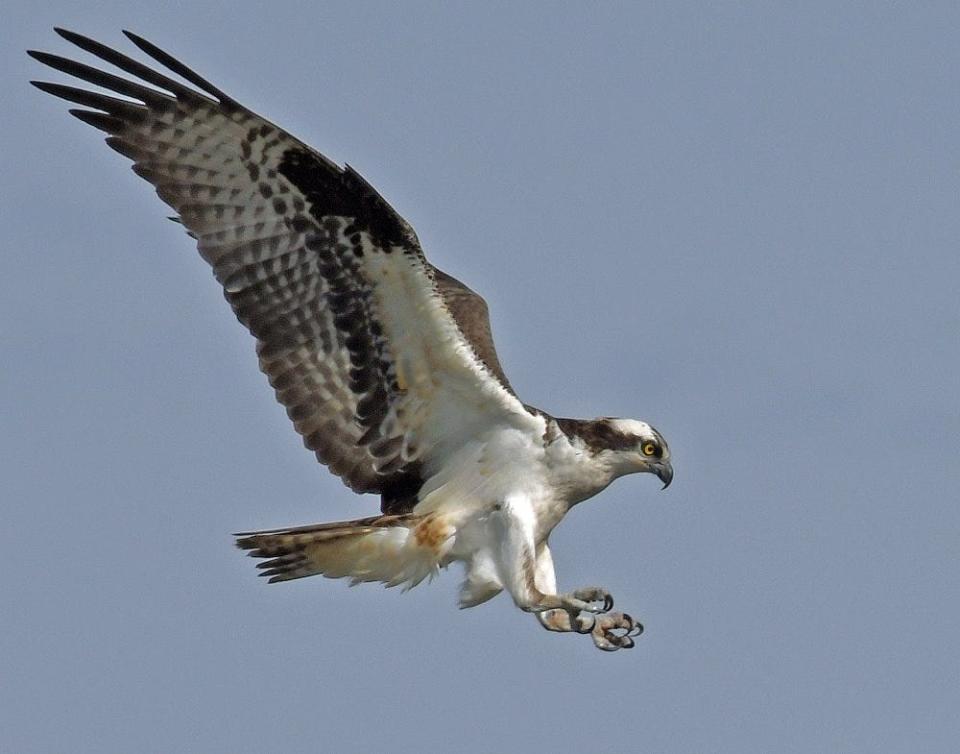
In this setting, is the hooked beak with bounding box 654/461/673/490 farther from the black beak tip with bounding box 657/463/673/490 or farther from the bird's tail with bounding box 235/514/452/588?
the bird's tail with bounding box 235/514/452/588

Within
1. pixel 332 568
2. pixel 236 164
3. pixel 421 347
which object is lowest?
pixel 332 568

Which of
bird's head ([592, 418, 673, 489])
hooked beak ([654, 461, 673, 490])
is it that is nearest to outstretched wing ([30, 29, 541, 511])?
bird's head ([592, 418, 673, 489])

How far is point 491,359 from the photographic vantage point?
52.0 feet

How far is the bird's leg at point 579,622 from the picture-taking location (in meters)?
15.6

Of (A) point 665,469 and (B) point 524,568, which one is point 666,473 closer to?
(A) point 665,469

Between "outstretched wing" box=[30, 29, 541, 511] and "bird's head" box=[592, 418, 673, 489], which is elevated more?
"outstretched wing" box=[30, 29, 541, 511]

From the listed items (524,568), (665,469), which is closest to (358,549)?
(524,568)

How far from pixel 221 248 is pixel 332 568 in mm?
1922

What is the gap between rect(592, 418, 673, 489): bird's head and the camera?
15.6 metres

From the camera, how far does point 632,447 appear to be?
51.3 ft

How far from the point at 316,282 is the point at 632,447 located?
2.01 metres

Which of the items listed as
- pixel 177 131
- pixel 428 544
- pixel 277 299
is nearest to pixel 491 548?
pixel 428 544

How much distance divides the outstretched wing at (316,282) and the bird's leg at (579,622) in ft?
2.61

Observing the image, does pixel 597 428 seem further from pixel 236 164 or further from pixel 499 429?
pixel 236 164
